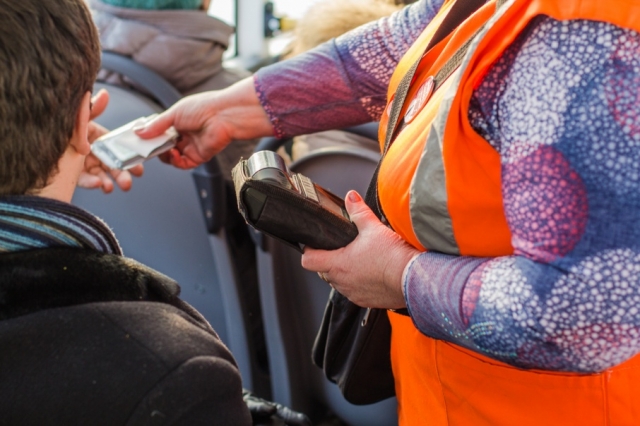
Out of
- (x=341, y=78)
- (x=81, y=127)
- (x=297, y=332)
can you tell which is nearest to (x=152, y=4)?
(x=341, y=78)

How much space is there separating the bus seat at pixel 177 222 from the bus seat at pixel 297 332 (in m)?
0.12

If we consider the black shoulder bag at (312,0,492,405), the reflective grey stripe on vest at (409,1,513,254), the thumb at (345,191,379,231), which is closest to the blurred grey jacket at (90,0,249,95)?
the black shoulder bag at (312,0,492,405)

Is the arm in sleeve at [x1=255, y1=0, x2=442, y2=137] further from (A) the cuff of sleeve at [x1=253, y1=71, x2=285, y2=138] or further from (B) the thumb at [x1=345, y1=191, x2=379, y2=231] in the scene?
(B) the thumb at [x1=345, y1=191, x2=379, y2=231]

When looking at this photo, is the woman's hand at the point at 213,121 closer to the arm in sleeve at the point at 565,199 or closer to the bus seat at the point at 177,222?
the bus seat at the point at 177,222

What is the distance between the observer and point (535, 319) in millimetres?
672

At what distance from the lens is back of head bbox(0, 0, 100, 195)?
28.4 inches

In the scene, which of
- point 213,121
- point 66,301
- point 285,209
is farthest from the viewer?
point 213,121

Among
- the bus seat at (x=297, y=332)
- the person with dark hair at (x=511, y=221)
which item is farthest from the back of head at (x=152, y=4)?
the person with dark hair at (x=511, y=221)

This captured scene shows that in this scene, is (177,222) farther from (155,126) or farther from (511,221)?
(511,221)

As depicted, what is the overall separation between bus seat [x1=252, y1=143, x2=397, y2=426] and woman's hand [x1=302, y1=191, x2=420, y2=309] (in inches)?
29.4

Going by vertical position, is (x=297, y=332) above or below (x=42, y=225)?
below

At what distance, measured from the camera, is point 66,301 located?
0.74 meters

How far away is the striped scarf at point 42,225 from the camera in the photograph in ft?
2.44

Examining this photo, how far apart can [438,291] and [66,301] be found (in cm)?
42
